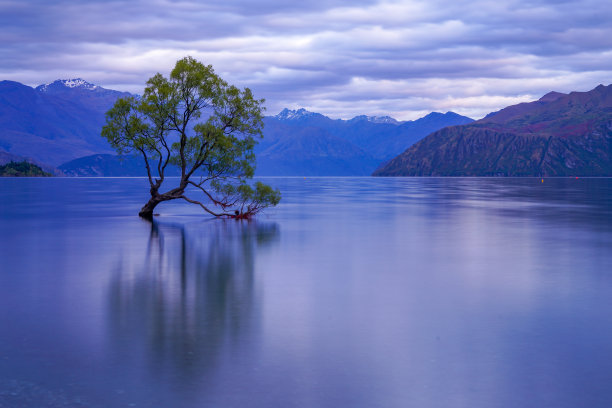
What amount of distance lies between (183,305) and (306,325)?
4.81m

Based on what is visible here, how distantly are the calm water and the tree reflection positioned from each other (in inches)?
3.0

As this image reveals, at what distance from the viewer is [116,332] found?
1639 cm

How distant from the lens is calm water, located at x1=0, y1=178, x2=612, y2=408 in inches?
480

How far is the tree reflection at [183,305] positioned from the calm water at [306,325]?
8 cm

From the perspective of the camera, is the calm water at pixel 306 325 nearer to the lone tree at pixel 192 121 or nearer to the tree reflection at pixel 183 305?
the tree reflection at pixel 183 305

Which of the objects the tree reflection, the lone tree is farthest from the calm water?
the lone tree

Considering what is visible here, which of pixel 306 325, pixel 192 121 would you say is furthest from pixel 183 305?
pixel 192 121

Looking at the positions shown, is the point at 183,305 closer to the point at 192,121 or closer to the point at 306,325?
the point at 306,325

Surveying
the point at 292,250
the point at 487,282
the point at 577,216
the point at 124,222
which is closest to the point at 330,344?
the point at 487,282

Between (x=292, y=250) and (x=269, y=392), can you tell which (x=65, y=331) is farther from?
(x=292, y=250)

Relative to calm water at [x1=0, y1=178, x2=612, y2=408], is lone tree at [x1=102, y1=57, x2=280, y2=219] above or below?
above

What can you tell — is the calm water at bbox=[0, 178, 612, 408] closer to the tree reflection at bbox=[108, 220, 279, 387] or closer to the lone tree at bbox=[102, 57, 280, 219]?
the tree reflection at bbox=[108, 220, 279, 387]

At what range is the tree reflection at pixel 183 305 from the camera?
1446 cm

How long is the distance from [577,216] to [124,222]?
146ft
